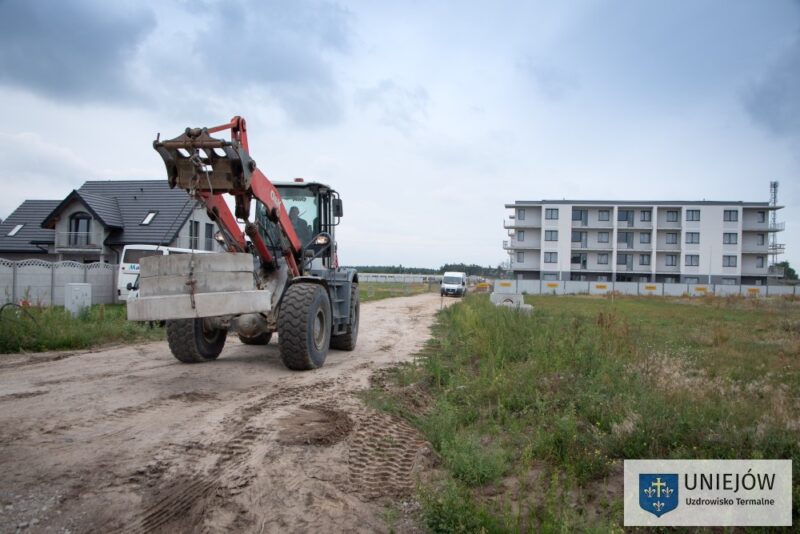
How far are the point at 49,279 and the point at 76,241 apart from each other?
17.3 meters

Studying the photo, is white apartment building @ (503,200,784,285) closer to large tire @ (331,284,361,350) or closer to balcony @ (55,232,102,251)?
balcony @ (55,232,102,251)

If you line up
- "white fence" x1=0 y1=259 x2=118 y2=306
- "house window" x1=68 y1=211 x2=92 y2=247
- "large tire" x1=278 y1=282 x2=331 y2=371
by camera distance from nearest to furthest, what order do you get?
"large tire" x1=278 y1=282 x2=331 y2=371 → "white fence" x1=0 y1=259 x2=118 y2=306 → "house window" x1=68 y1=211 x2=92 y2=247

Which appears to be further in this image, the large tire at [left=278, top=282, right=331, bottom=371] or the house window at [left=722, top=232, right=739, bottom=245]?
the house window at [left=722, top=232, right=739, bottom=245]

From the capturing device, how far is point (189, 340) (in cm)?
816

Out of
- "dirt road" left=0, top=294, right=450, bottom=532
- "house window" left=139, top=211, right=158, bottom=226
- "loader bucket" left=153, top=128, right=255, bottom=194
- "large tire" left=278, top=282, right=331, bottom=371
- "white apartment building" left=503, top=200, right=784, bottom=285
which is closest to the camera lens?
"dirt road" left=0, top=294, right=450, bottom=532

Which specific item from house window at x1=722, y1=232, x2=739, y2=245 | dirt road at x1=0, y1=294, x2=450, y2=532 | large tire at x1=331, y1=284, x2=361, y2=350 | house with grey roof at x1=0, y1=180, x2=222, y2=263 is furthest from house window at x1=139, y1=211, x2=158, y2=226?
house window at x1=722, y1=232, x2=739, y2=245

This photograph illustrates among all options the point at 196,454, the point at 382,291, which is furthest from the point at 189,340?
the point at 382,291

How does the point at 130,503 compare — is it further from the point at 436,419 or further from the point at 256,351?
the point at 256,351

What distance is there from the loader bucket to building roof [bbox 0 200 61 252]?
3780 centimetres

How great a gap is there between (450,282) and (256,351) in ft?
108

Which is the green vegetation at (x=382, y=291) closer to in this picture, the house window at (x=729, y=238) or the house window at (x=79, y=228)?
the house window at (x=79, y=228)

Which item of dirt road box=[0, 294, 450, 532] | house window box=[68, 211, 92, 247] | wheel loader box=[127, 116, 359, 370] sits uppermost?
house window box=[68, 211, 92, 247]

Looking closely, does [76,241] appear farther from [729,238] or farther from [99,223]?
[729,238]

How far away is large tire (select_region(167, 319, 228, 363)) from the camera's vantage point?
A: 8.12m
